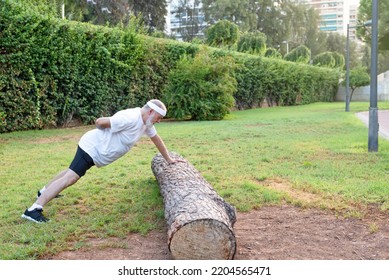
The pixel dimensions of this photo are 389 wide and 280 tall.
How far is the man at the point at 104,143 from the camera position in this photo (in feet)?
15.0

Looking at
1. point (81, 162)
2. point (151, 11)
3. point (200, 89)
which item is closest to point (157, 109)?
point (81, 162)

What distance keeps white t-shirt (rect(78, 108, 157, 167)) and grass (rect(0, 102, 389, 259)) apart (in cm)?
63

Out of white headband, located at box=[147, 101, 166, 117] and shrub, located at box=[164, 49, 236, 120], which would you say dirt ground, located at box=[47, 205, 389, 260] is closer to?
white headband, located at box=[147, 101, 166, 117]

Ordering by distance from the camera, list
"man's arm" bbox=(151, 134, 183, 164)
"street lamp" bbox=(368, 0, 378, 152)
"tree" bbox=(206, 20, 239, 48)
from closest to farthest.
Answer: "man's arm" bbox=(151, 134, 183, 164), "street lamp" bbox=(368, 0, 378, 152), "tree" bbox=(206, 20, 239, 48)

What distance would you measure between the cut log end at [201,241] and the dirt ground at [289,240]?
0.28 metres

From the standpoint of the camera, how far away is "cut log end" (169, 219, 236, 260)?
3.35 m

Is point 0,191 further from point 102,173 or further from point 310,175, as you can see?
point 310,175

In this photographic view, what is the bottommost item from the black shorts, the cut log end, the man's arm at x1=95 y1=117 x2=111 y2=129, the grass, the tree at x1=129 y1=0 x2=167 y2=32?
the grass

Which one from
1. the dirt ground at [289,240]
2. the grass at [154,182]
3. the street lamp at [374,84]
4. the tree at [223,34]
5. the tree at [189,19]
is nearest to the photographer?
the dirt ground at [289,240]

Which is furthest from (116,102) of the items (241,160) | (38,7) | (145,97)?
(241,160)

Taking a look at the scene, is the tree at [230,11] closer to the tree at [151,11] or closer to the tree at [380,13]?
the tree at [151,11]

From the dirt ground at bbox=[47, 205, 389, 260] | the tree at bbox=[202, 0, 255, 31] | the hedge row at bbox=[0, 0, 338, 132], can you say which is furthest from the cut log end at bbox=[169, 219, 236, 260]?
the tree at bbox=[202, 0, 255, 31]

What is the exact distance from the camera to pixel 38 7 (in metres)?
13.3

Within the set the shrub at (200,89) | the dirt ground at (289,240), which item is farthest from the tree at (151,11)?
the dirt ground at (289,240)
